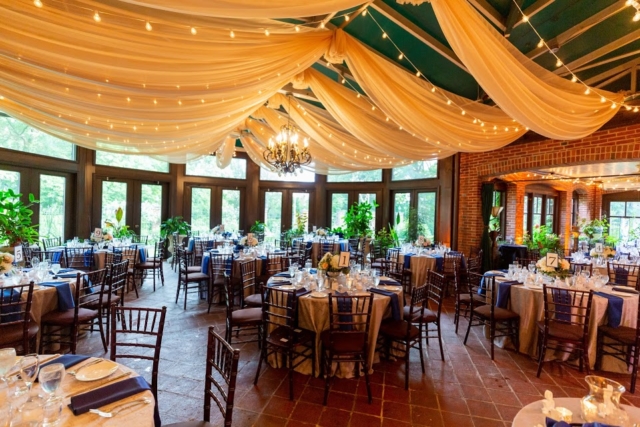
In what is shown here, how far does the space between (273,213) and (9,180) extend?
22.1ft

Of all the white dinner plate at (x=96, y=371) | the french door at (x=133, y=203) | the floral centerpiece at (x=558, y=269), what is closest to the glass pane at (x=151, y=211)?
the french door at (x=133, y=203)

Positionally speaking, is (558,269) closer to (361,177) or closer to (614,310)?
(614,310)

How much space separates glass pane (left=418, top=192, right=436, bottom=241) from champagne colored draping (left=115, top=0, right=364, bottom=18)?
7.67m

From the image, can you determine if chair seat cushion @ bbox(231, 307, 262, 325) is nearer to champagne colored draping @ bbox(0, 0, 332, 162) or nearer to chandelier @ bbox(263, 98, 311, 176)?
champagne colored draping @ bbox(0, 0, 332, 162)

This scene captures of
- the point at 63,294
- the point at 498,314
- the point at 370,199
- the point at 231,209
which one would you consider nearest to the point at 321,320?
the point at 498,314

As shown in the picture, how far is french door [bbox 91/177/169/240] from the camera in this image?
28.0 ft

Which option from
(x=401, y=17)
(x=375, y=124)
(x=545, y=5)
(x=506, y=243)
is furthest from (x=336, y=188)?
(x=545, y=5)

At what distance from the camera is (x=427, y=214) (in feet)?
30.7

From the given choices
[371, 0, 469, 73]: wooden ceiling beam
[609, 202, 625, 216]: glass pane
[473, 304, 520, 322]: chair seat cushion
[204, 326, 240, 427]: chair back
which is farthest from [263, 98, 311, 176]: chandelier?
[609, 202, 625, 216]: glass pane

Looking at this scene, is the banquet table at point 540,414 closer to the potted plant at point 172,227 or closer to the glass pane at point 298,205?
the potted plant at point 172,227

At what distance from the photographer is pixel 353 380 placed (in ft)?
11.2

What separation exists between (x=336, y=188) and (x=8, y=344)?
911cm

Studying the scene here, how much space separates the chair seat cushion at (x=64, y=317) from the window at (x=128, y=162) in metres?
5.12

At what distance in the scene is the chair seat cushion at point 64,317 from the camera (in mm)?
3549
